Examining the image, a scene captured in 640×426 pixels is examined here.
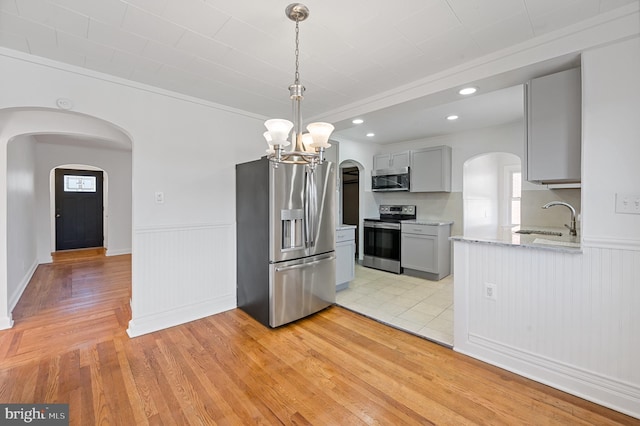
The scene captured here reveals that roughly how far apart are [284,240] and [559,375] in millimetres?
2397

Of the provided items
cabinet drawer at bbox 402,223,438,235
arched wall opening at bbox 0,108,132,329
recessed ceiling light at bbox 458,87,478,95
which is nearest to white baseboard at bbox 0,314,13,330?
arched wall opening at bbox 0,108,132,329

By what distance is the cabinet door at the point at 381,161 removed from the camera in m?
5.33

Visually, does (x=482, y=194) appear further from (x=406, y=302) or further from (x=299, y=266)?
(x=299, y=266)

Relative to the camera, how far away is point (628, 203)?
1.68 m

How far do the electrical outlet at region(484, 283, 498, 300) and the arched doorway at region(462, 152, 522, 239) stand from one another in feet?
9.47

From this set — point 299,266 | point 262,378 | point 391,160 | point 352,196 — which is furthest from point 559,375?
point 352,196

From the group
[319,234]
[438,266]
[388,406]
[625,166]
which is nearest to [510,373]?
[388,406]

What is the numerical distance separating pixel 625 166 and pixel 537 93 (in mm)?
764

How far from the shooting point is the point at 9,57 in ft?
6.93

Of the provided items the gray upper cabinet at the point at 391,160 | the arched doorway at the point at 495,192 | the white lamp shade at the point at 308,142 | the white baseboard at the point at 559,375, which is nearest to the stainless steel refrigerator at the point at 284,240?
the white lamp shade at the point at 308,142

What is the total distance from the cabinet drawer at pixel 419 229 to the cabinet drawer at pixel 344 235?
1123 millimetres

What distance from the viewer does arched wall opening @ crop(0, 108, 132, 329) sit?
8.76 ft

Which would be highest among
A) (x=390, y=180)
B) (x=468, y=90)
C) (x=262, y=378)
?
(x=468, y=90)

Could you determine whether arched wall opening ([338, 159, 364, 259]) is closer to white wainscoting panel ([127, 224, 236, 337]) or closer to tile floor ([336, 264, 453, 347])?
tile floor ([336, 264, 453, 347])
